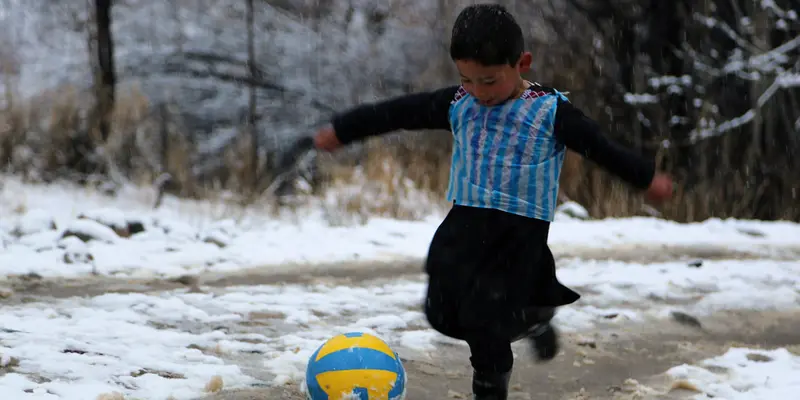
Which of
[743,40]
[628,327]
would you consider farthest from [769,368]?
[743,40]

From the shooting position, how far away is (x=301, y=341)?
13.0 feet

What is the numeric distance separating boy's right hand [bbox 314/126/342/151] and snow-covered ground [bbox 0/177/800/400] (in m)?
0.90

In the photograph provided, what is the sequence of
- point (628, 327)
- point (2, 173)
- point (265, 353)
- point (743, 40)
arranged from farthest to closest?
point (743, 40), point (2, 173), point (628, 327), point (265, 353)

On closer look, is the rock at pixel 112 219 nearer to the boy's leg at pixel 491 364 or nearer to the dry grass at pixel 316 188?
the dry grass at pixel 316 188

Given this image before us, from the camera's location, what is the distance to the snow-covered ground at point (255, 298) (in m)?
3.37

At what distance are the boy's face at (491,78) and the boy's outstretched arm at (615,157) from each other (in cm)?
22

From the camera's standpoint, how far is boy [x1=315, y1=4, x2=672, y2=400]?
2838mm

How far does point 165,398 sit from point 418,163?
8587mm

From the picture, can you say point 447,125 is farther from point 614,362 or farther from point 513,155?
point 614,362

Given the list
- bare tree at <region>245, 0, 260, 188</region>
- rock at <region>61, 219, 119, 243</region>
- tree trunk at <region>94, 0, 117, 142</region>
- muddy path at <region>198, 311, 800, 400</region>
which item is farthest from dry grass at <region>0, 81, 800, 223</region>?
muddy path at <region>198, 311, 800, 400</region>

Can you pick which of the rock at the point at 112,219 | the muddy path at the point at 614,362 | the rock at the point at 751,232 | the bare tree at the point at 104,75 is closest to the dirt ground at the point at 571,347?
the muddy path at the point at 614,362

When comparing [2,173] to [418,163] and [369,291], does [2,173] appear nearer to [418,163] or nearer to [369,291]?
[418,163]

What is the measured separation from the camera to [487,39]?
2676mm

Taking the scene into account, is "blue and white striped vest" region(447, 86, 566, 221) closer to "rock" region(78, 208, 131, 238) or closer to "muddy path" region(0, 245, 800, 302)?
"muddy path" region(0, 245, 800, 302)
